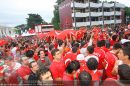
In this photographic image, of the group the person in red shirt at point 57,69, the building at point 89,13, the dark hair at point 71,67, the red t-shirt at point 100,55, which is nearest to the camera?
the dark hair at point 71,67

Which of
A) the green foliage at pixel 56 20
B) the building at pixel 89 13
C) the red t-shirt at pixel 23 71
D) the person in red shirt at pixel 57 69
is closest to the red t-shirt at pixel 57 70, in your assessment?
the person in red shirt at pixel 57 69

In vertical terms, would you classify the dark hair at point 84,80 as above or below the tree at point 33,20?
above

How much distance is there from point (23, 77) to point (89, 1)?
2459 inches

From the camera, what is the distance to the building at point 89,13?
64.0 m

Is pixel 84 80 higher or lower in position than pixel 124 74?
lower

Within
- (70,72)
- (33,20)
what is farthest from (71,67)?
(33,20)

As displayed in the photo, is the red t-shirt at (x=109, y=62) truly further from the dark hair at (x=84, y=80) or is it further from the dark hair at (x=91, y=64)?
the dark hair at (x=84, y=80)

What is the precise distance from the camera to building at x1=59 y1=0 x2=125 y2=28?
64.0 metres

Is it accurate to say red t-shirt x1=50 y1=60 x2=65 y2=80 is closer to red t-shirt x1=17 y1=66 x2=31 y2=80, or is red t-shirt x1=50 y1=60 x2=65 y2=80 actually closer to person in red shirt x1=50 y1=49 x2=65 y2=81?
person in red shirt x1=50 y1=49 x2=65 y2=81

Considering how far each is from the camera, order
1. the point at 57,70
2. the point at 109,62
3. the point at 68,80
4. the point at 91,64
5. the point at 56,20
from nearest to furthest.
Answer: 1. the point at 68,80
2. the point at 91,64
3. the point at 57,70
4. the point at 109,62
5. the point at 56,20

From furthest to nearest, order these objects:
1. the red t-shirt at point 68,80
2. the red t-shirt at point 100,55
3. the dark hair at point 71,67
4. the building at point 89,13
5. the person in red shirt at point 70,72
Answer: the building at point 89,13, the red t-shirt at point 100,55, the dark hair at point 71,67, the person in red shirt at point 70,72, the red t-shirt at point 68,80

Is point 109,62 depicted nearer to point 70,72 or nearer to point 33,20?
point 70,72

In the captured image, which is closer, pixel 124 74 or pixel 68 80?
pixel 124 74

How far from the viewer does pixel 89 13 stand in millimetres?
67562
